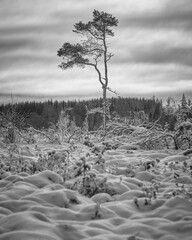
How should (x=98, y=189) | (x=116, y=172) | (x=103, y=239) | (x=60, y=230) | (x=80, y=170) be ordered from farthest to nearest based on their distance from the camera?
1. (x=116, y=172)
2. (x=80, y=170)
3. (x=98, y=189)
4. (x=60, y=230)
5. (x=103, y=239)

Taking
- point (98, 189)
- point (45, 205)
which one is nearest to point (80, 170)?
point (98, 189)

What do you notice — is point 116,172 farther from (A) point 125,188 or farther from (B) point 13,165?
(B) point 13,165

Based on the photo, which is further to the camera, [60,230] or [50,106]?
[50,106]

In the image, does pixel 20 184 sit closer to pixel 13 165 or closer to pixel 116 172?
pixel 13 165

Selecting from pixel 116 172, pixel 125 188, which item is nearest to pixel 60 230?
pixel 125 188

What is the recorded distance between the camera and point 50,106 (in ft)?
360

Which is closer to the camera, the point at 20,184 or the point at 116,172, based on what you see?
the point at 20,184

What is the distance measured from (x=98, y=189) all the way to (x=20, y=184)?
134 centimetres

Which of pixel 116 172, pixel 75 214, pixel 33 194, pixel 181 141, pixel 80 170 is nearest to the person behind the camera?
pixel 75 214

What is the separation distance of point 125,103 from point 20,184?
110m

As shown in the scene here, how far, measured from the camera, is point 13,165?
5.54 meters

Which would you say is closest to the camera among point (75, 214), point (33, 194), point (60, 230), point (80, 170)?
point (60, 230)

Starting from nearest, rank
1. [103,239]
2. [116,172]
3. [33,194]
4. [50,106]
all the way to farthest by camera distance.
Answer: [103,239] < [33,194] < [116,172] < [50,106]

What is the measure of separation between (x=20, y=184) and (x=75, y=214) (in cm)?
142
